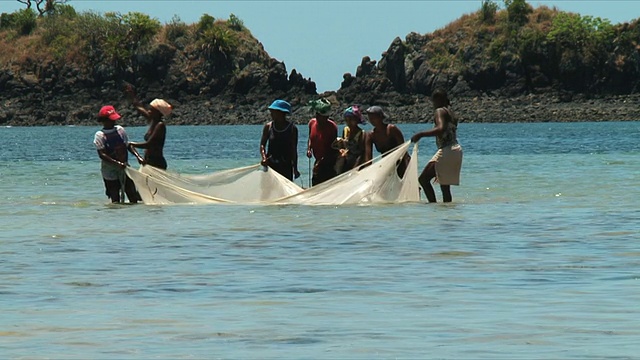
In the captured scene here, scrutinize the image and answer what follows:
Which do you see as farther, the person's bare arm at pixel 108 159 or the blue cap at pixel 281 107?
the person's bare arm at pixel 108 159

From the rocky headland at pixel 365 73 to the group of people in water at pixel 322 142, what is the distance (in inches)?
3209

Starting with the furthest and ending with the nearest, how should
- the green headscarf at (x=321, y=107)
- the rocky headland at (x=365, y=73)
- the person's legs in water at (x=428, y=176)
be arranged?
the rocky headland at (x=365, y=73), the person's legs in water at (x=428, y=176), the green headscarf at (x=321, y=107)

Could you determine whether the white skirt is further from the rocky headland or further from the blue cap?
the rocky headland

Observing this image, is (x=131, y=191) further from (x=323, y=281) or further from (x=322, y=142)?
(x=323, y=281)

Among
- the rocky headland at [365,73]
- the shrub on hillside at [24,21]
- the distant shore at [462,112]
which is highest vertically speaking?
the shrub on hillside at [24,21]

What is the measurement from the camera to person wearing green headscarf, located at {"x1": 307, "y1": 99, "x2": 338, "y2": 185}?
1455 centimetres

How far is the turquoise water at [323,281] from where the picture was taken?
23.0 ft

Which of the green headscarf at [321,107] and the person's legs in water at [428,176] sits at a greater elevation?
the green headscarf at [321,107]

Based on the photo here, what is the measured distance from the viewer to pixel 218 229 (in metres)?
13.4

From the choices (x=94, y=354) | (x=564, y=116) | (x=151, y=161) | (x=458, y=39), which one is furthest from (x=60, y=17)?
(x=94, y=354)

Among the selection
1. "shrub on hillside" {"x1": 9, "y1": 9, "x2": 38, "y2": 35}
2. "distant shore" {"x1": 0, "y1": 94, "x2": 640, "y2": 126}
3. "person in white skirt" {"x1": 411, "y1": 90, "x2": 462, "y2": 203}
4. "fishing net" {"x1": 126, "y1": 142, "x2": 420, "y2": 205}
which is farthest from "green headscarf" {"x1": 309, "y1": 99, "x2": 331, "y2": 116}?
"shrub on hillside" {"x1": 9, "y1": 9, "x2": 38, "y2": 35}

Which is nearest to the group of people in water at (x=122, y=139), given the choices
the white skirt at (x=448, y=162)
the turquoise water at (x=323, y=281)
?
the turquoise water at (x=323, y=281)

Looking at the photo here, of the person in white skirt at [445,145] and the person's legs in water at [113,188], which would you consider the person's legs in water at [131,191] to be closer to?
the person's legs in water at [113,188]

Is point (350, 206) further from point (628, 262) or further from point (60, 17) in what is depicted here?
point (60, 17)
